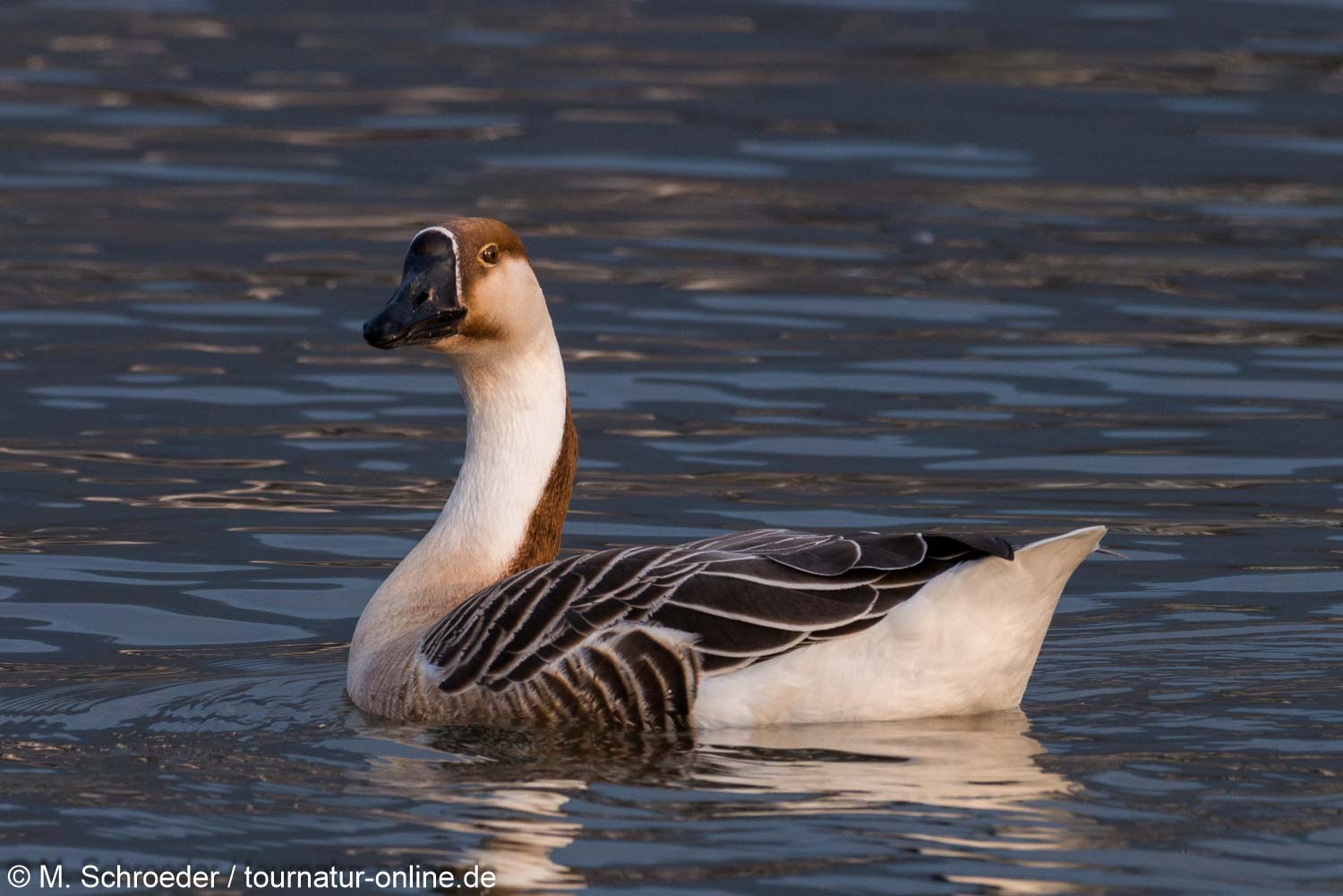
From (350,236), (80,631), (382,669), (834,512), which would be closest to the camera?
(382,669)

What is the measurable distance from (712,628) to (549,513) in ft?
4.87

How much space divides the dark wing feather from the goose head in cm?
105

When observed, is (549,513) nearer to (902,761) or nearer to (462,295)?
(462,295)

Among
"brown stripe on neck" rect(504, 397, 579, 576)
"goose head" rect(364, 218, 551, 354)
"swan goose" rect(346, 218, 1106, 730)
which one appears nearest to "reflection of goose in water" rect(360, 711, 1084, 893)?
"swan goose" rect(346, 218, 1106, 730)

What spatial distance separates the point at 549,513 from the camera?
31.5 feet

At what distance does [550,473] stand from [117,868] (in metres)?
2.94

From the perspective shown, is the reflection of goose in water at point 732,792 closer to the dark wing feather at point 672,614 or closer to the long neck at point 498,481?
the dark wing feather at point 672,614

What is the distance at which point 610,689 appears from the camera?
8.42 meters

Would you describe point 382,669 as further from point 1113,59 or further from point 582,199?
point 1113,59

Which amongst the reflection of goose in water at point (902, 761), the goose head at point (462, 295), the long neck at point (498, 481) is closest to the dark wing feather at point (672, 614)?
the reflection of goose in water at point (902, 761)

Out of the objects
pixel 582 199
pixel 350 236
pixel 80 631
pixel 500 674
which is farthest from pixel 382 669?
pixel 582 199

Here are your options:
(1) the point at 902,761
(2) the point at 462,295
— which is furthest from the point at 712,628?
(2) the point at 462,295

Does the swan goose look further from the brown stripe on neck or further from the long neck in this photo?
the brown stripe on neck

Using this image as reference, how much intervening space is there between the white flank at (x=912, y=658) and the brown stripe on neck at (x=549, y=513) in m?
1.48
